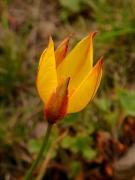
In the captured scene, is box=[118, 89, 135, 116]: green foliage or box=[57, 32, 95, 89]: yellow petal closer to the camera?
box=[57, 32, 95, 89]: yellow petal

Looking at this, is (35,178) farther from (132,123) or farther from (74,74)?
(74,74)

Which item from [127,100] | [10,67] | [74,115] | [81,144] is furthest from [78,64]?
[10,67]

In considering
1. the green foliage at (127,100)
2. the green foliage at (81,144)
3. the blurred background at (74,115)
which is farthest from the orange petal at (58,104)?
the green foliage at (81,144)

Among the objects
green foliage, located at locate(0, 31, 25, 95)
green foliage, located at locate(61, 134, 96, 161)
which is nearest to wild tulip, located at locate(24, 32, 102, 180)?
green foliage, located at locate(61, 134, 96, 161)

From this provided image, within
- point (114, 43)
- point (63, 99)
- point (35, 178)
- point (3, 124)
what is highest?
point (63, 99)

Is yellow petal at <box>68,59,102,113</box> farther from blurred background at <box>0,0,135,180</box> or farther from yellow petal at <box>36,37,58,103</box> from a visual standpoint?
blurred background at <box>0,0,135,180</box>

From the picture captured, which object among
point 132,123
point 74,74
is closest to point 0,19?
point 132,123
